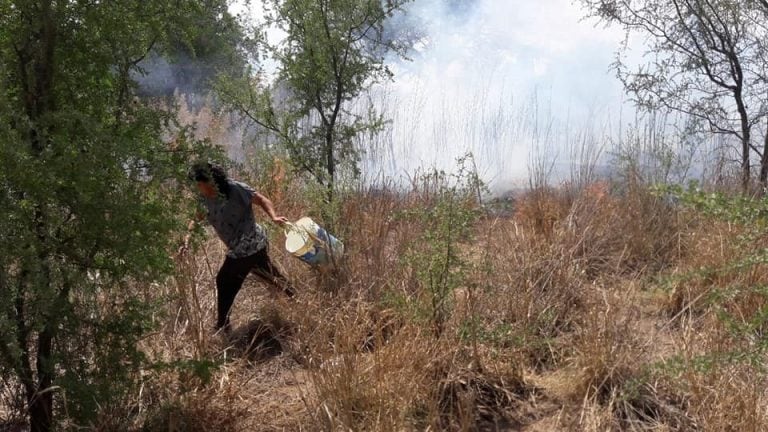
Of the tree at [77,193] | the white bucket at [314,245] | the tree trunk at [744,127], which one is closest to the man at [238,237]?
the white bucket at [314,245]

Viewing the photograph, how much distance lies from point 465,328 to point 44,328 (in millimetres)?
1709

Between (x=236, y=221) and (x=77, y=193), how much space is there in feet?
6.04

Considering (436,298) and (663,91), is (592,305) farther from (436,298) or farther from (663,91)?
(663,91)

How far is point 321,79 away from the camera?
5227 mm

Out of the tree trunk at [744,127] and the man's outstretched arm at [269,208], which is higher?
the tree trunk at [744,127]

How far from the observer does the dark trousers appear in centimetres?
409

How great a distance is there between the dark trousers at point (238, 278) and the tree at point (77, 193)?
121cm

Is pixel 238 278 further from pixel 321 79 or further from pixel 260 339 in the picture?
pixel 321 79

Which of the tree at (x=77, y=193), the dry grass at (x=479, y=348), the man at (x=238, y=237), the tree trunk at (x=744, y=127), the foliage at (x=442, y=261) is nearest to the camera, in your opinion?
the tree at (x=77, y=193)

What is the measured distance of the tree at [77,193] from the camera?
242 cm

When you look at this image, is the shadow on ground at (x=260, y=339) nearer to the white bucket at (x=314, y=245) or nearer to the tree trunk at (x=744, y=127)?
the white bucket at (x=314, y=245)

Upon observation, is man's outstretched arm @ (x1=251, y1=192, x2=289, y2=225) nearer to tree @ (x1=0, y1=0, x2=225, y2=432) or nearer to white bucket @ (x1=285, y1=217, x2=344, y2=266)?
white bucket @ (x1=285, y1=217, x2=344, y2=266)

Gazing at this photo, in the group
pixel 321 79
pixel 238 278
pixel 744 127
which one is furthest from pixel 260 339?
pixel 744 127

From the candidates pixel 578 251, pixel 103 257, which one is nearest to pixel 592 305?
pixel 578 251
